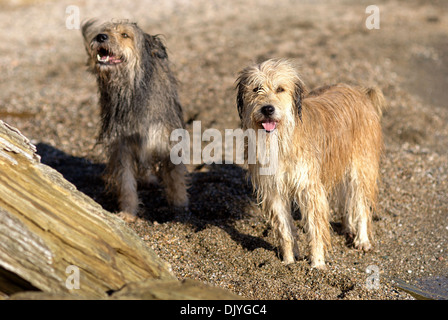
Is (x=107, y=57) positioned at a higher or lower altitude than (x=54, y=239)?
higher

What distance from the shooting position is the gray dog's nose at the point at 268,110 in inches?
180

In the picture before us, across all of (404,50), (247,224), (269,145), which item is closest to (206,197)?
(247,224)

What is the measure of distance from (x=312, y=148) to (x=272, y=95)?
2.35ft

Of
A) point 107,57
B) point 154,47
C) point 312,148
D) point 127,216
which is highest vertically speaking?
point 154,47

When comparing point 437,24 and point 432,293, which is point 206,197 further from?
point 437,24

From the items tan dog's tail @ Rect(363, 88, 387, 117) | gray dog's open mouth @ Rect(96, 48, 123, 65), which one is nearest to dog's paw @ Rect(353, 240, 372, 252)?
tan dog's tail @ Rect(363, 88, 387, 117)

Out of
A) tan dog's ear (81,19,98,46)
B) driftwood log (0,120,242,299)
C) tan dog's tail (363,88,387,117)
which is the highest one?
tan dog's ear (81,19,98,46)

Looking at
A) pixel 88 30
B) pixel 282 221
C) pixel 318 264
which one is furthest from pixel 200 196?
pixel 88 30

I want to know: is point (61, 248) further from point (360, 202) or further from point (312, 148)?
point (360, 202)

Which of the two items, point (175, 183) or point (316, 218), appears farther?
point (175, 183)

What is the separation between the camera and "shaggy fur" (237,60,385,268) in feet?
15.5

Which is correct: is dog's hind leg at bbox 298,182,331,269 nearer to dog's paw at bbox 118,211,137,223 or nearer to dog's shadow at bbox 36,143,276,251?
dog's shadow at bbox 36,143,276,251

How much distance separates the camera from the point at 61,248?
12.7ft
